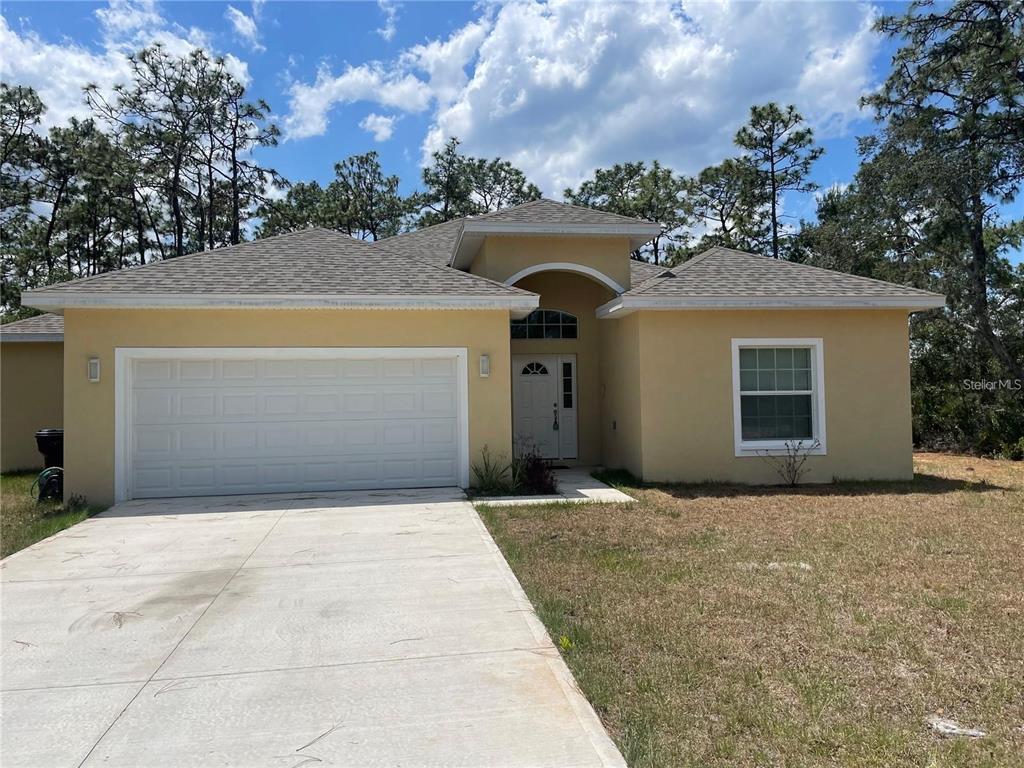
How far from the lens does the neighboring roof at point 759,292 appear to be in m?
10.7

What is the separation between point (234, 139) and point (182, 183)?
2.96 meters

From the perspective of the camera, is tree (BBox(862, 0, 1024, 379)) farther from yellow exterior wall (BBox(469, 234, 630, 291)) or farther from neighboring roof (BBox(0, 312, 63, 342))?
neighboring roof (BBox(0, 312, 63, 342))

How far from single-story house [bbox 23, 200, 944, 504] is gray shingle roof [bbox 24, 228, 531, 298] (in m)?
0.05

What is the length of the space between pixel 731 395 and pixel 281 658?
8.74 meters

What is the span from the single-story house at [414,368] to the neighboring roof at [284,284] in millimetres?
35

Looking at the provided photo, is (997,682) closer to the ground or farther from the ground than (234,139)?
closer to the ground

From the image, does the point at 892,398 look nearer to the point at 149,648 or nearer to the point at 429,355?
the point at 429,355

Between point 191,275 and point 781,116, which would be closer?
point 191,275

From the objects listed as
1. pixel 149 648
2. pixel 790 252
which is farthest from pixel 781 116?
pixel 149 648

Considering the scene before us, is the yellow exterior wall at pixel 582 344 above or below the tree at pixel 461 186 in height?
below

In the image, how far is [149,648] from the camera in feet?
14.4

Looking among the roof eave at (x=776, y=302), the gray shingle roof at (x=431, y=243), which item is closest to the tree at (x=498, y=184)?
the gray shingle roof at (x=431, y=243)

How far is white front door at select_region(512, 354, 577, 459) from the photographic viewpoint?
44.0 ft

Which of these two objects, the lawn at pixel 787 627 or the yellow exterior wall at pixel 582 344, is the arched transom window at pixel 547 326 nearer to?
the yellow exterior wall at pixel 582 344
